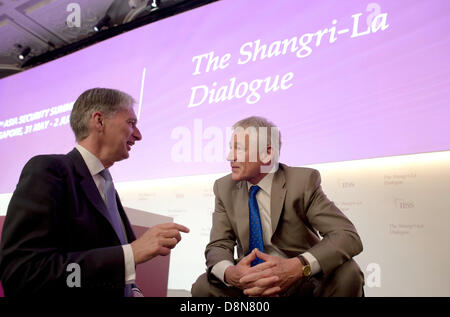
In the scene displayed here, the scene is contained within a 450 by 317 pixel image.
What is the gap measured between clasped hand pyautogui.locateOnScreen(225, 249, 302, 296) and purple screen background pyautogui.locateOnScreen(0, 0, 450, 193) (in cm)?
109

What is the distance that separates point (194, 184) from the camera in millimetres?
2559

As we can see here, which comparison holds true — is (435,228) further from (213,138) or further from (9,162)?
(9,162)

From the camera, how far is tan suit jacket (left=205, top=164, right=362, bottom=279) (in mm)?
1156

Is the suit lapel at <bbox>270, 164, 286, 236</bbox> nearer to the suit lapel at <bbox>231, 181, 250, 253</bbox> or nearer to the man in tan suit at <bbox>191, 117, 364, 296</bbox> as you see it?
the man in tan suit at <bbox>191, 117, 364, 296</bbox>

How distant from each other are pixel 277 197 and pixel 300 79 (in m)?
1.15

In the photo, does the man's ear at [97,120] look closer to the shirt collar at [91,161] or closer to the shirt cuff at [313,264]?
the shirt collar at [91,161]

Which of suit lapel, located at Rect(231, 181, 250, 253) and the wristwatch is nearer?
the wristwatch

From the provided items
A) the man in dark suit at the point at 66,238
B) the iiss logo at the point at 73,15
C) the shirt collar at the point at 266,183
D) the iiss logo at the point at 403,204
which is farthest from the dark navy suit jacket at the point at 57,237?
the iiss logo at the point at 73,15

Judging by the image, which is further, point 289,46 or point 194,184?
point 194,184

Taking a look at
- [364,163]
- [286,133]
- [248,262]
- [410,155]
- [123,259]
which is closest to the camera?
[123,259]

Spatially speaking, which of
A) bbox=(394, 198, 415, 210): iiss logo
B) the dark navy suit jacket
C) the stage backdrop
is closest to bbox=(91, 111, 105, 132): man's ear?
the dark navy suit jacket
